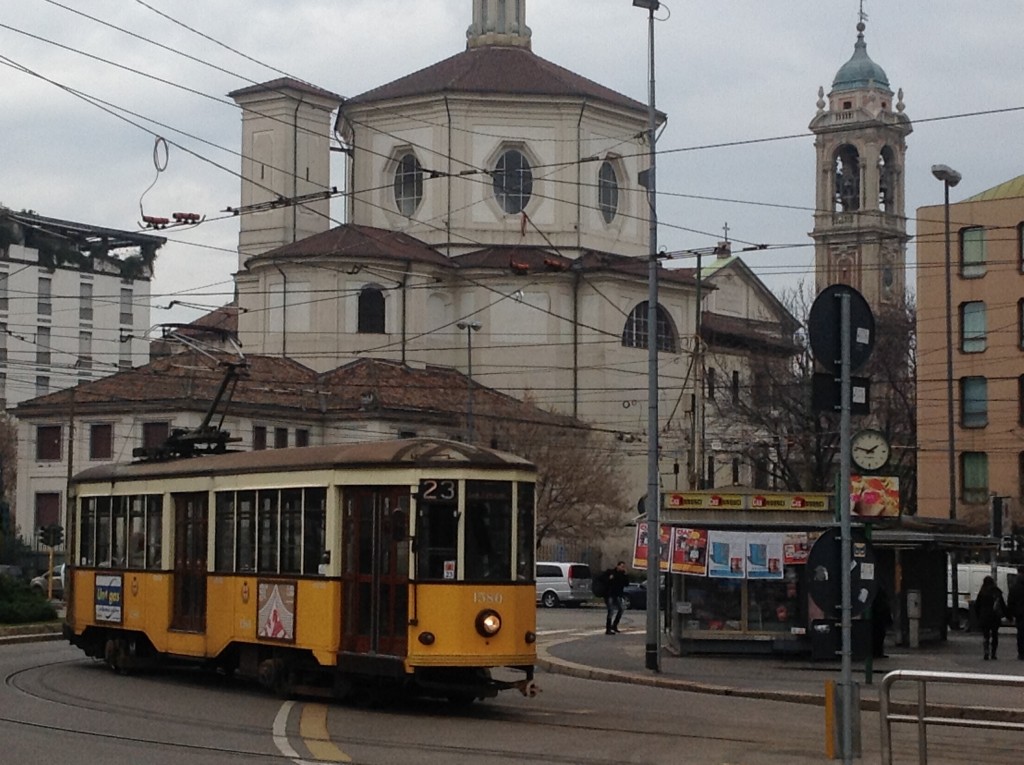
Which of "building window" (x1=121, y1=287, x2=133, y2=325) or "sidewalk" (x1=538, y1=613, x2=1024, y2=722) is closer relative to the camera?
"sidewalk" (x1=538, y1=613, x2=1024, y2=722)

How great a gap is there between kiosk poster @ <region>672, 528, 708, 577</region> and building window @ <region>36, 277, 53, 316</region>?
79168 millimetres

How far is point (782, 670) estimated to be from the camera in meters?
27.0

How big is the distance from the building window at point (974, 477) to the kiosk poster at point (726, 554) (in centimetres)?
3630

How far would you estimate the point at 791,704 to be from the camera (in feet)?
73.2

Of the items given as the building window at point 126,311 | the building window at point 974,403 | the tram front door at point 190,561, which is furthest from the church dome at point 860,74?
the tram front door at point 190,561

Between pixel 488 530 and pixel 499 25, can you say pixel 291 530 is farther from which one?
pixel 499 25

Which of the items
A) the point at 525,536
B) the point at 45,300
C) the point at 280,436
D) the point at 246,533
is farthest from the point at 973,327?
the point at 45,300

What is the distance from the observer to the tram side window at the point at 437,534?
19.1m

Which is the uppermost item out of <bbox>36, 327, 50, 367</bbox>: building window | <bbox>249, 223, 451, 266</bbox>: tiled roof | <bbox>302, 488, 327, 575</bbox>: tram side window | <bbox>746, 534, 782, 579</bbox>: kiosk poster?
<bbox>249, 223, 451, 266</bbox>: tiled roof

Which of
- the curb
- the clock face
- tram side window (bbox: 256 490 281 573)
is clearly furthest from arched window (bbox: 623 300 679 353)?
tram side window (bbox: 256 490 281 573)

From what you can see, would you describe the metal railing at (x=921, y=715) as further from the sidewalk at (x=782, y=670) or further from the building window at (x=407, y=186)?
the building window at (x=407, y=186)

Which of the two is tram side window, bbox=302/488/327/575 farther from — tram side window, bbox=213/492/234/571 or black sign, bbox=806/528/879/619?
black sign, bbox=806/528/879/619

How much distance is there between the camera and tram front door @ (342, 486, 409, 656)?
757 inches

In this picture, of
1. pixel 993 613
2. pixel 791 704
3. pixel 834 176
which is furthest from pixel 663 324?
pixel 791 704
